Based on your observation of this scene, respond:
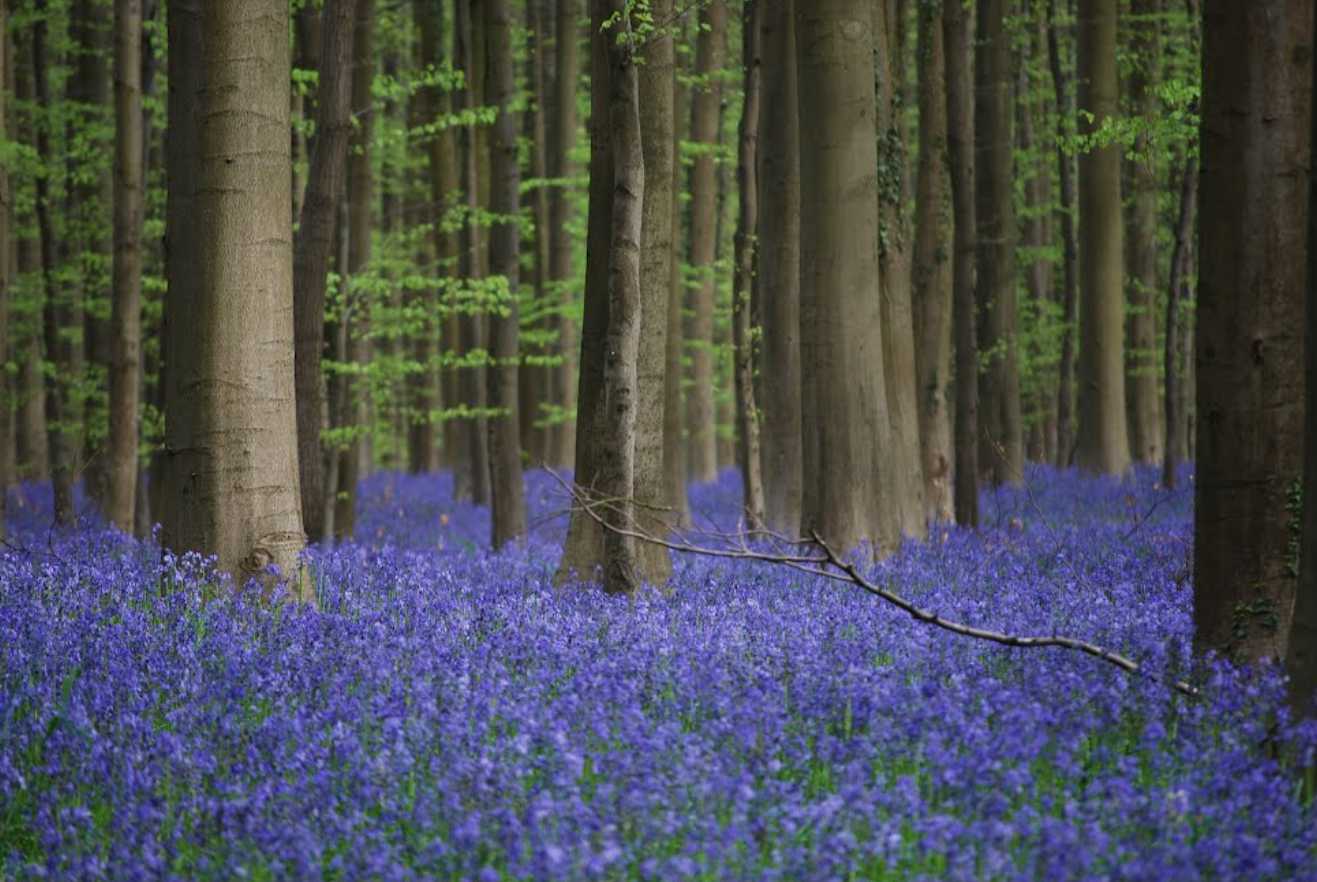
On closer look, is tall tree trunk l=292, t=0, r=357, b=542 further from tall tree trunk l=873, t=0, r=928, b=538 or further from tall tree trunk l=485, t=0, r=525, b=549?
tall tree trunk l=873, t=0, r=928, b=538

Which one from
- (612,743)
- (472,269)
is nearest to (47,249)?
(472,269)

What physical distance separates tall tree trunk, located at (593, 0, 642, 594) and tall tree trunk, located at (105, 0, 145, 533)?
325 inches

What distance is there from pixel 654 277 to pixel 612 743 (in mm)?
6420

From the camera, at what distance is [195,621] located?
309 inches

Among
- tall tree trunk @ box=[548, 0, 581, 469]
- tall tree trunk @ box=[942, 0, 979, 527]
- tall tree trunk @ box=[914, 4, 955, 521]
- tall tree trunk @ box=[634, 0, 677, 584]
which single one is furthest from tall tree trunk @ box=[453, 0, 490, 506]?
tall tree trunk @ box=[634, 0, 677, 584]

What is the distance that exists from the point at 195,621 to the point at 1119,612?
16.1 feet

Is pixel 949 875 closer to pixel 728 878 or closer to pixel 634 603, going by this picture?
pixel 728 878

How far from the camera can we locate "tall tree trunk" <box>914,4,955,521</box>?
753 inches

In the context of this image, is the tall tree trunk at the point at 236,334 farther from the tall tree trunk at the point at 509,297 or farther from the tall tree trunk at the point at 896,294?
the tall tree trunk at the point at 509,297

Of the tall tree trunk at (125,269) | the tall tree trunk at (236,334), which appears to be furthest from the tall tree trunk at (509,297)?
the tall tree trunk at (236,334)

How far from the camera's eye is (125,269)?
1673 cm

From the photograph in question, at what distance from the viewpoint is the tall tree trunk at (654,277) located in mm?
11242

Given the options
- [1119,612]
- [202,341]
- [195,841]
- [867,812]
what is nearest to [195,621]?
[202,341]

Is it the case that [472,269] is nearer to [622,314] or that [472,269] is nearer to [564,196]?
[564,196]
